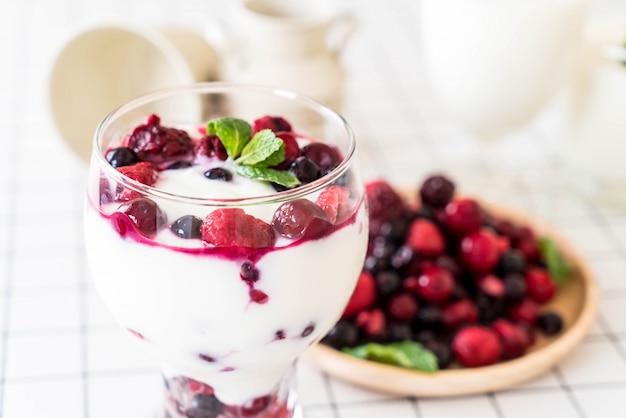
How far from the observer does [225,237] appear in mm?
842

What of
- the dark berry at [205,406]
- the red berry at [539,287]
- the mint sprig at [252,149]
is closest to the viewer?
the mint sprig at [252,149]

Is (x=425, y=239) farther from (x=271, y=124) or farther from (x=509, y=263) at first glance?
(x=271, y=124)

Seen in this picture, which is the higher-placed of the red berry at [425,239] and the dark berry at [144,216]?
the dark berry at [144,216]

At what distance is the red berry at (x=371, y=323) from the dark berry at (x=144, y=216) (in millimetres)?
513

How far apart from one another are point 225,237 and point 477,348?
0.56 meters

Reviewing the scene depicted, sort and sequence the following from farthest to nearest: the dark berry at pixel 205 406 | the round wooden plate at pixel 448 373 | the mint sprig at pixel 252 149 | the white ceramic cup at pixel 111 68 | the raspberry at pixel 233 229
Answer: the white ceramic cup at pixel 111 68
the round wooden plate at pixel 448 373
the dark berry at pixel 205 406
the mint sprig at pixel 252 149
the raspberry at pixel 233 229

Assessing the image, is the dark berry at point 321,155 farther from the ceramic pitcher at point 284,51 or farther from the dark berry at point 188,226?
the ceramic pitcher at point 284,51

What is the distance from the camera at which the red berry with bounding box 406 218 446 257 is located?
1391mm

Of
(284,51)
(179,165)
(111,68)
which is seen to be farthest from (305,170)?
(111,68)

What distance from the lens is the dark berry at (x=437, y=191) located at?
1.46 m

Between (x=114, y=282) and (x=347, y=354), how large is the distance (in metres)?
0.43

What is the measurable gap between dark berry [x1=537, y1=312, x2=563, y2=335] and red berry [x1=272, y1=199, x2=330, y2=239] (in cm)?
63

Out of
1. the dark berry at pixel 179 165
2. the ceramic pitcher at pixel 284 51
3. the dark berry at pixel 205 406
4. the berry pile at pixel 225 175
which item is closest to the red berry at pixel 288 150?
the berry pile at pixel 225 175

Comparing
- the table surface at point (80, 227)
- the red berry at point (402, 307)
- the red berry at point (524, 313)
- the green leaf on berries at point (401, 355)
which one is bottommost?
the table surface at point (80, 227)
